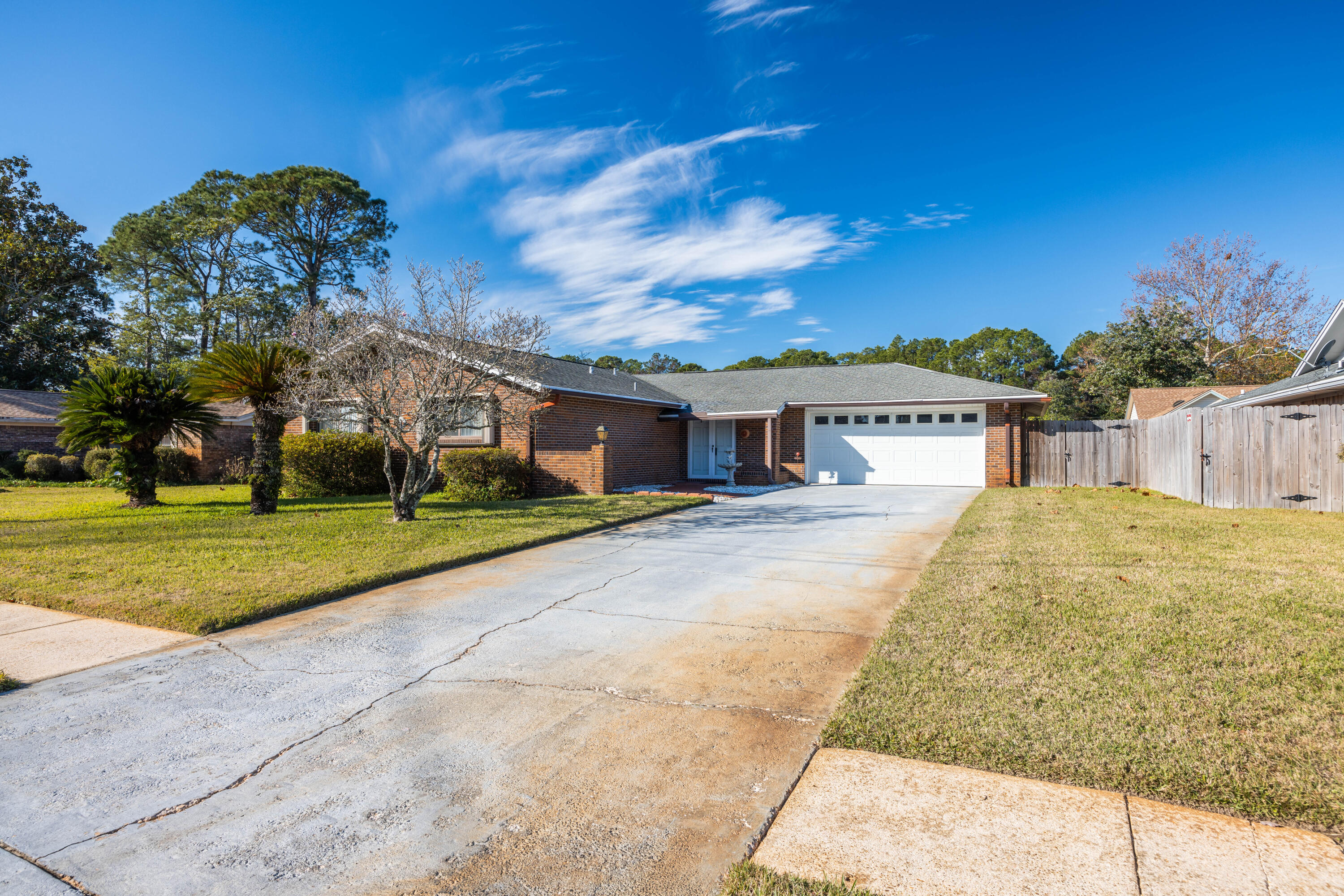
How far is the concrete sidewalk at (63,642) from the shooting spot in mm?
4152

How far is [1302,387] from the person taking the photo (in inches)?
464

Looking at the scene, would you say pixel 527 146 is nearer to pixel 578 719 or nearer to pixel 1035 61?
pixel 1035 61

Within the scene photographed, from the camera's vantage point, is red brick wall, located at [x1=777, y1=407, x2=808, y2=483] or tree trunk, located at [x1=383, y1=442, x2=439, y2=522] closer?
tree trunk, located at [x1=383, y1=442, x2=439, y2=522]

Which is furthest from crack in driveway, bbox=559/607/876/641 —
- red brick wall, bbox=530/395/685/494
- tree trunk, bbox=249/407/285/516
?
red brick wall, bbox=530/395/685/494

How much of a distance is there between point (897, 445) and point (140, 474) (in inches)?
730

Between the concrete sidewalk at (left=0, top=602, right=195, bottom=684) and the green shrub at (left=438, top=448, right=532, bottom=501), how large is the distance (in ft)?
29.0

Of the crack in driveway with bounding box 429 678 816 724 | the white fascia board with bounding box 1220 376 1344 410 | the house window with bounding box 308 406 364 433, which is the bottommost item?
the crack in driveway with bounding box 429 678 816 724

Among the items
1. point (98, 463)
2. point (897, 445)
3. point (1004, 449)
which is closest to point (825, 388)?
point (897, 445)

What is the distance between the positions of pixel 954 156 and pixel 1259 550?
1397 centimetres

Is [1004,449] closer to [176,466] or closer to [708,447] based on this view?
[708,447]

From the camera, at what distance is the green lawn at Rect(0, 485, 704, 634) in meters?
5.56

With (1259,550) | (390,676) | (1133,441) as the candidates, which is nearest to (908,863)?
(390,676)

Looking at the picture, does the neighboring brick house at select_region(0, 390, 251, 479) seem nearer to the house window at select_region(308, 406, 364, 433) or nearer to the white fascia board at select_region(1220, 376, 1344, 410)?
the house window at select_region(308, 406, 364, 433)

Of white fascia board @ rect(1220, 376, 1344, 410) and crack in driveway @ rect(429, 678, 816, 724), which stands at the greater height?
white fascia board @ rect(1220, 376, 1344, 410)
